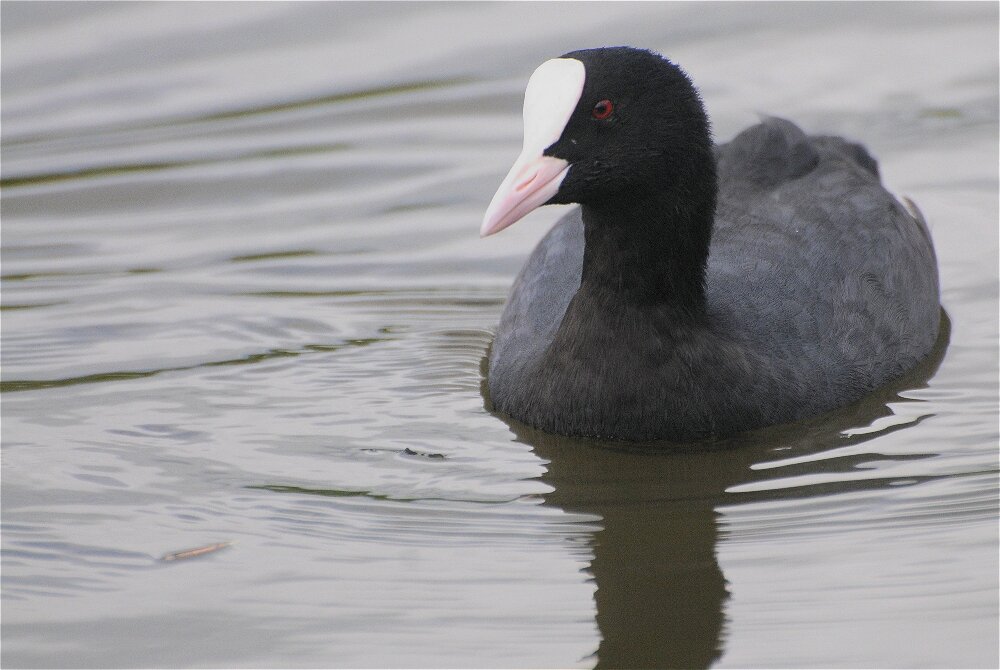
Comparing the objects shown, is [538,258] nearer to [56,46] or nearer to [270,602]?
[270,602]

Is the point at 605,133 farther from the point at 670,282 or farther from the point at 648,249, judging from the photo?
the point at 670,282

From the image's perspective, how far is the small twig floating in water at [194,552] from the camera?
4395mm

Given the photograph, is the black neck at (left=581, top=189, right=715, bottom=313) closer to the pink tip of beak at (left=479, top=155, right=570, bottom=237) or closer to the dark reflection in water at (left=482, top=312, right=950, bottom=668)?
the pink tip of beak at (left=479, top=155, right=570, bottom=237)

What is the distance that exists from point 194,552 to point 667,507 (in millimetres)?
1246

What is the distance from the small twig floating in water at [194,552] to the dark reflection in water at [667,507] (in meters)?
0.89

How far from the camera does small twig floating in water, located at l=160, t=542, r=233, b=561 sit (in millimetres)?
4395

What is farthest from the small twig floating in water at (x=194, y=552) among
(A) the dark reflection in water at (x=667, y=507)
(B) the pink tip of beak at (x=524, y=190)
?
(B) the pink tip of beak at (x=524, y=190)

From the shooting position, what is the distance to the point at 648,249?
494 cm

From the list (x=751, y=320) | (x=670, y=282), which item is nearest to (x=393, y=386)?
(x=670, y=282)

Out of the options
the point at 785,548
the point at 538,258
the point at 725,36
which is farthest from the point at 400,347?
the point at 725,36

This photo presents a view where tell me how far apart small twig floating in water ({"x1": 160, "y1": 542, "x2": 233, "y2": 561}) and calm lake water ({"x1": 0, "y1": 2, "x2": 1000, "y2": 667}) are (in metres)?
0.02

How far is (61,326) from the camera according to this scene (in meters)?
6.09

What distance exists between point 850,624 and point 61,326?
10.6 ft

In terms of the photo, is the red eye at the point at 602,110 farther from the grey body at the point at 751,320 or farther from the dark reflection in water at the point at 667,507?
the dark reflection in water at the point at 667,507
